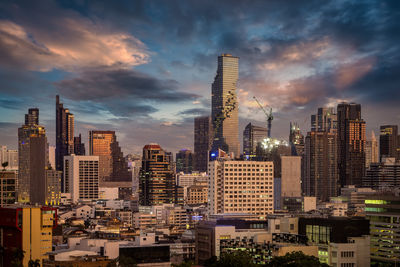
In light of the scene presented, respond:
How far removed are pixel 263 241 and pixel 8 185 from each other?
80.7 m

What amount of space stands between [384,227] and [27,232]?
9117cm

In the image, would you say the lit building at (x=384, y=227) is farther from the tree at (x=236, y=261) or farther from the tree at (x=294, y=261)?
the tree at (x=236, y=261)

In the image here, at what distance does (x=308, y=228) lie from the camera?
174 m

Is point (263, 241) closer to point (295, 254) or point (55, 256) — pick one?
point (295, 254)

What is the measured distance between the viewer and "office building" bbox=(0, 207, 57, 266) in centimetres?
14750

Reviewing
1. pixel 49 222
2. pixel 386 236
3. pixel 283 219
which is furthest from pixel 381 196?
pixel 49 222

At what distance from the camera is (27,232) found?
148375 mm

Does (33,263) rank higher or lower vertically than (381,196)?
lower

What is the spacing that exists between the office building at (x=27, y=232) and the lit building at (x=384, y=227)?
8144 cm

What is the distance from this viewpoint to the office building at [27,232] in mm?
147500

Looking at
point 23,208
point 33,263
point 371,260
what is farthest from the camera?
point 371,260

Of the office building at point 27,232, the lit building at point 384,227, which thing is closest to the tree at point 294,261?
the lit building at point 384,227

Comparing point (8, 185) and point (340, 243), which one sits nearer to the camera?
point (340, 243)

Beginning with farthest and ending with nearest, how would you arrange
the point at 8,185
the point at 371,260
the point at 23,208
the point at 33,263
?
1. the point at 8,185
2. the point at 371,260
3. the point at 23,208
4. the point at 33,263
